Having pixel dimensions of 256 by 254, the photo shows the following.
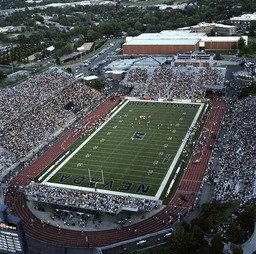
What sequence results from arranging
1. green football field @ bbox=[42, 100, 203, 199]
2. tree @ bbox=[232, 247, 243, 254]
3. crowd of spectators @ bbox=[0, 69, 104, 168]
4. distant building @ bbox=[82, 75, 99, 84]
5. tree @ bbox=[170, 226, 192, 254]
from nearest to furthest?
tree @ bbox=[232, 247, 243, 254], tree @ bbox=[170, 226, 192, 254], green football field @ bbox=[42, 100, 203, 199], crowd of spectators @ bbox=[0, 69, 104, 168], distant building @ bbox=[82, 75, 99, 84]

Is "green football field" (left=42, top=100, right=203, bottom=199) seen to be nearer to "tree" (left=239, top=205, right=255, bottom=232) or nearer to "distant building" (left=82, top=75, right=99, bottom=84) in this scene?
"tree" (left=239, top=205, right=255, bottom=232)

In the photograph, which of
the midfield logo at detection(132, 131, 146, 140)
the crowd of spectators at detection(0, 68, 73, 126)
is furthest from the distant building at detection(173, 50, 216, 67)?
the midfield logo at detection(132, 131, 146, 140)

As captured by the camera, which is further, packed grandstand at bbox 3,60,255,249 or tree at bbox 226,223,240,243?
packed grandstand at bbox 3,60,255,249

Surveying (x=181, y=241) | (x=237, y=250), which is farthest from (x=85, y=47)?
(x=237, y=250)

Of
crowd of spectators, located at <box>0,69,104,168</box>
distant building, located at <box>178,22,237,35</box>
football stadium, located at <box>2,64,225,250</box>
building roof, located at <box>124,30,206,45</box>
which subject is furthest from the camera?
distant building, located at <box>178,22,237,35</box>

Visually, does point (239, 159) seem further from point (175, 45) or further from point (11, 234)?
point (175, 45)

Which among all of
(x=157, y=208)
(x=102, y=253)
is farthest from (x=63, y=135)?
(x=102, y=253)
